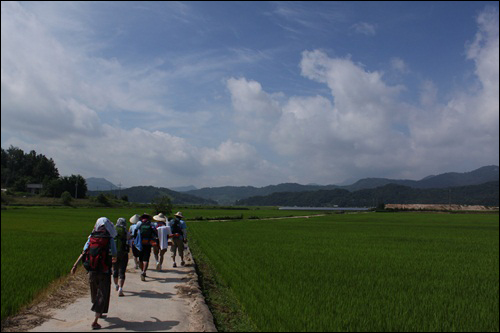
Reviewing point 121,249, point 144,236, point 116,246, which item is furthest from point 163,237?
point 116,246

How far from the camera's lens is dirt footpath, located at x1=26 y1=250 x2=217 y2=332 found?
20.1 ft

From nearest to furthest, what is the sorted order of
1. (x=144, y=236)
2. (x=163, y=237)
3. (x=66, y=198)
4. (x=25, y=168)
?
(x=144, y=236) → (x=66, y=198) → (x=163, y=237) → (x=25, y=168)

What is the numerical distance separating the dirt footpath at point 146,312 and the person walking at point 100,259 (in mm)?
403

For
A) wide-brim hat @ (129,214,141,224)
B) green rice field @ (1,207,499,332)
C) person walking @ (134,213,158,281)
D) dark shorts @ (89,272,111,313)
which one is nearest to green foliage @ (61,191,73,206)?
green rice field @ (1,207,499,332)

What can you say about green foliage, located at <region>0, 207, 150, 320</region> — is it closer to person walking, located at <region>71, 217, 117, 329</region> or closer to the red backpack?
person walking, located at <region>71, 217, 117, 329</region>

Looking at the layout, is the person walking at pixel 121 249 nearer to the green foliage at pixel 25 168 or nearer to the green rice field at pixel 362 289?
the green rice field at pixel 362 289

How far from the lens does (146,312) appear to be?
6.93 metres

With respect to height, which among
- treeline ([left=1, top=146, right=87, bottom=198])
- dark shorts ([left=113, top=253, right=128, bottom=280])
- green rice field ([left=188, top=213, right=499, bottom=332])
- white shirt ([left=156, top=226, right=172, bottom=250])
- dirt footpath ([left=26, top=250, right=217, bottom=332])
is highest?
treeline ([left=1, top=146, right=87, bottom=198])

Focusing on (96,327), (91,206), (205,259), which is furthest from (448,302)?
(91,206)

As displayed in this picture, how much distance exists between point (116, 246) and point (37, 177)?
21.1 feet

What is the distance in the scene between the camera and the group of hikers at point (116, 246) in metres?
6.03

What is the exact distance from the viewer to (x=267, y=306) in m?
7.66

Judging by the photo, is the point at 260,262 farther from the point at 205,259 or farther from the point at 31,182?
the point at 31,182

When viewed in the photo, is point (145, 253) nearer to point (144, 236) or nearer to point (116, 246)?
point (144, 236)
